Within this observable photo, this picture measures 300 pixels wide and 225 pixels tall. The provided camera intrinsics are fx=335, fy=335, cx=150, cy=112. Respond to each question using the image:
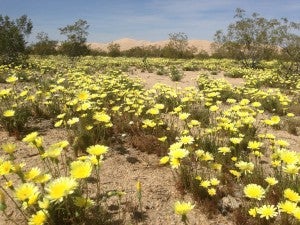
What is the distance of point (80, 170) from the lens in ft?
9.30

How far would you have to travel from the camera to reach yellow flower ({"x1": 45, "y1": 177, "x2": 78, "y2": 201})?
252 centimetres

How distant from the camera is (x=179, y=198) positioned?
400cm

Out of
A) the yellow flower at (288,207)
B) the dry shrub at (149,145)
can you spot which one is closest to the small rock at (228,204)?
the yellow flower at (288,207)

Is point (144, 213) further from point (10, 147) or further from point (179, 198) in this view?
point (10, 147)

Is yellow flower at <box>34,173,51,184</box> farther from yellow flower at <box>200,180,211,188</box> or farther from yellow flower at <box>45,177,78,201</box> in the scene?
yellow flower at <box>200,180,211,188</box>

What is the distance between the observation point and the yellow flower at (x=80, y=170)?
276 cm

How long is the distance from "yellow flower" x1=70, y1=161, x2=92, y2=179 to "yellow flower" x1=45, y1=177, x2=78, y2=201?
0.27 ft

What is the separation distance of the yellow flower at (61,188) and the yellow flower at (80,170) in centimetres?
8

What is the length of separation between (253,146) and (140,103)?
3.28 meters

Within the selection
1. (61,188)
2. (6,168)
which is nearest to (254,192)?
(61,188)

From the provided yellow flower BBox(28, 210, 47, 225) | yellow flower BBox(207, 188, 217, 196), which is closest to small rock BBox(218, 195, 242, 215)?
yellow flower BBox(207, 188, 217, 196)

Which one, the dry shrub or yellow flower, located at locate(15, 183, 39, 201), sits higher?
yellow flower, located at locate(15, 183, 39, 201)

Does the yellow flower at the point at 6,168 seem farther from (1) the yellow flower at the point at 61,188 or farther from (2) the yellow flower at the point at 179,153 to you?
(2) the yellow flower at the point at 179,153

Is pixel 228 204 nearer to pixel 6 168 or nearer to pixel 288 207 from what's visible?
pixel 288 207
